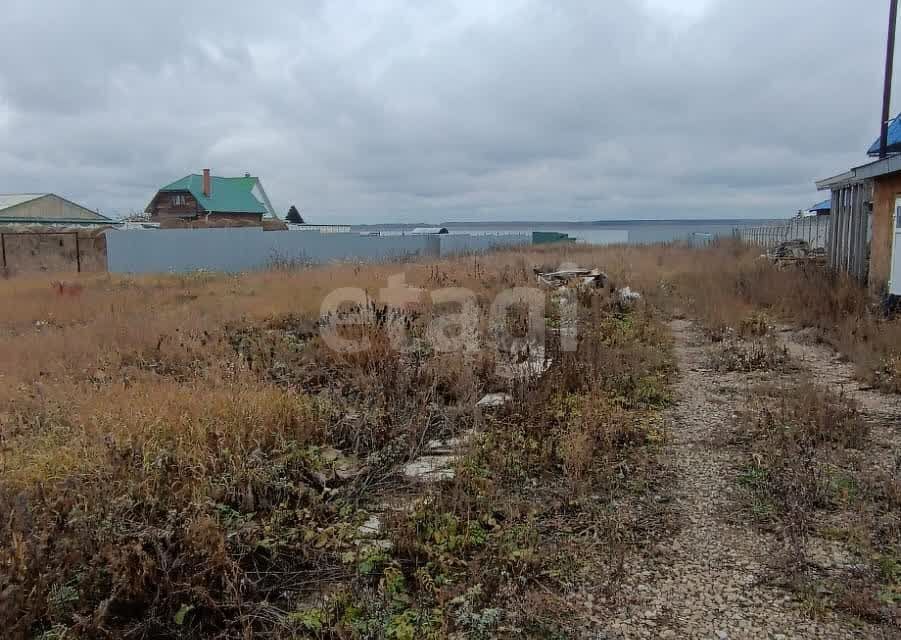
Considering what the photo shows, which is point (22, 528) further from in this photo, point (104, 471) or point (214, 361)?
point (214, 361)

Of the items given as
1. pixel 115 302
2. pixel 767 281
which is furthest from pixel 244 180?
pixel 767 281

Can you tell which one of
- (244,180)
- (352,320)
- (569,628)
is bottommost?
(569,628)

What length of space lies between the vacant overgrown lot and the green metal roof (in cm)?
2886

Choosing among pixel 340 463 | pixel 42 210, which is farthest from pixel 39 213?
pixel 340 463

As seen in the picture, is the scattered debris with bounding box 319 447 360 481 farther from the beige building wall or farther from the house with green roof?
the house with green roof

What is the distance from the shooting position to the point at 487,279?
11.2 metres

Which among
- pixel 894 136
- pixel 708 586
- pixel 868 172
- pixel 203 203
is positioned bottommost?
pixel 708 586

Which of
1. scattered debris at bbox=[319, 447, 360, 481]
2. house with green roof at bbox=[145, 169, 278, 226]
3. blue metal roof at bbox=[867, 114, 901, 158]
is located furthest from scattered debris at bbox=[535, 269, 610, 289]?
house with green roof at bbox=[145, 169, 278, 226]

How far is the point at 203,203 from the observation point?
33.2 metres

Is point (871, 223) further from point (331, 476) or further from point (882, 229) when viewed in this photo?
point (331, 476)

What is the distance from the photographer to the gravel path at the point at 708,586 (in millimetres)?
2254

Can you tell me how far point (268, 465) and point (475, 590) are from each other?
1.39 meters

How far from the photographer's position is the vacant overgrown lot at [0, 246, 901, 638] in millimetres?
2303

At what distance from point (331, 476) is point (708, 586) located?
2039mm
